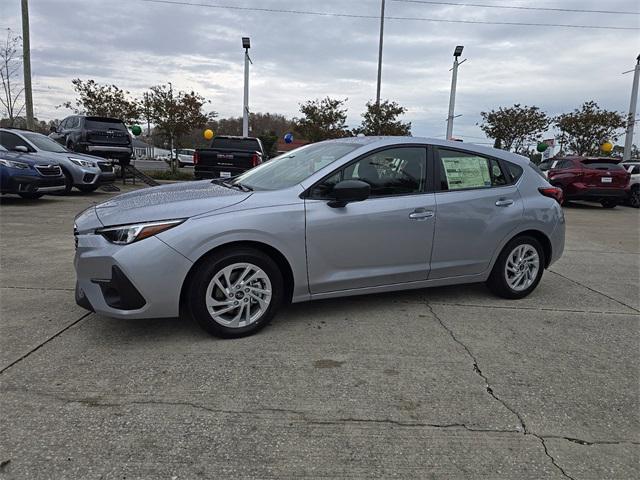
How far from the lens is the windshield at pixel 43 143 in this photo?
38.7ft

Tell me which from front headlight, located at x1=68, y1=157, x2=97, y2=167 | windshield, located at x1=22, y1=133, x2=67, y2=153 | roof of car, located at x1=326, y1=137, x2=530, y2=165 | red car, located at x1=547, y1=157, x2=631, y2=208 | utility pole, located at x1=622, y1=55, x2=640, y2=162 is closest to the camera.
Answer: roof of car, located at x1=326, y1=137, x2=530, y2=165

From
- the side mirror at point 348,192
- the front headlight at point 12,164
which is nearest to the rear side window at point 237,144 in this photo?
the front headlight at point 12,164

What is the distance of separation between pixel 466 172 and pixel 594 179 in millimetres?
12587

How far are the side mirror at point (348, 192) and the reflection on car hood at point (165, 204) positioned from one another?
2.23ft

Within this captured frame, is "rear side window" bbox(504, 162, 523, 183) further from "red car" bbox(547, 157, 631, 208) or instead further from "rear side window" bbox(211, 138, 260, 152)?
"red car" bbox(547, 157, 631, 208)

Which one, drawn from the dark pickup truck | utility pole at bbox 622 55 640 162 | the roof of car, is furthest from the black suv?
utility pole at bbox 622 55 640 162

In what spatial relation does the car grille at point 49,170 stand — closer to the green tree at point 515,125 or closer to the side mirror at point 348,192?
the side mirror at point 348,192

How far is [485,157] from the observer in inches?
187

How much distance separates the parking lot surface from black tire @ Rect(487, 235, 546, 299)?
131 millimetres

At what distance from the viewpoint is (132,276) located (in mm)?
3295

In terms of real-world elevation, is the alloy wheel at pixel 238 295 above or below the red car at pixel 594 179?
below

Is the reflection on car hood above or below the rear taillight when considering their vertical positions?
below

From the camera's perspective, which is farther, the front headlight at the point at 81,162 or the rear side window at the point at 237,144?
the rear side window at the point at 237,144

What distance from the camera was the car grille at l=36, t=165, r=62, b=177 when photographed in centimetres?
1049
